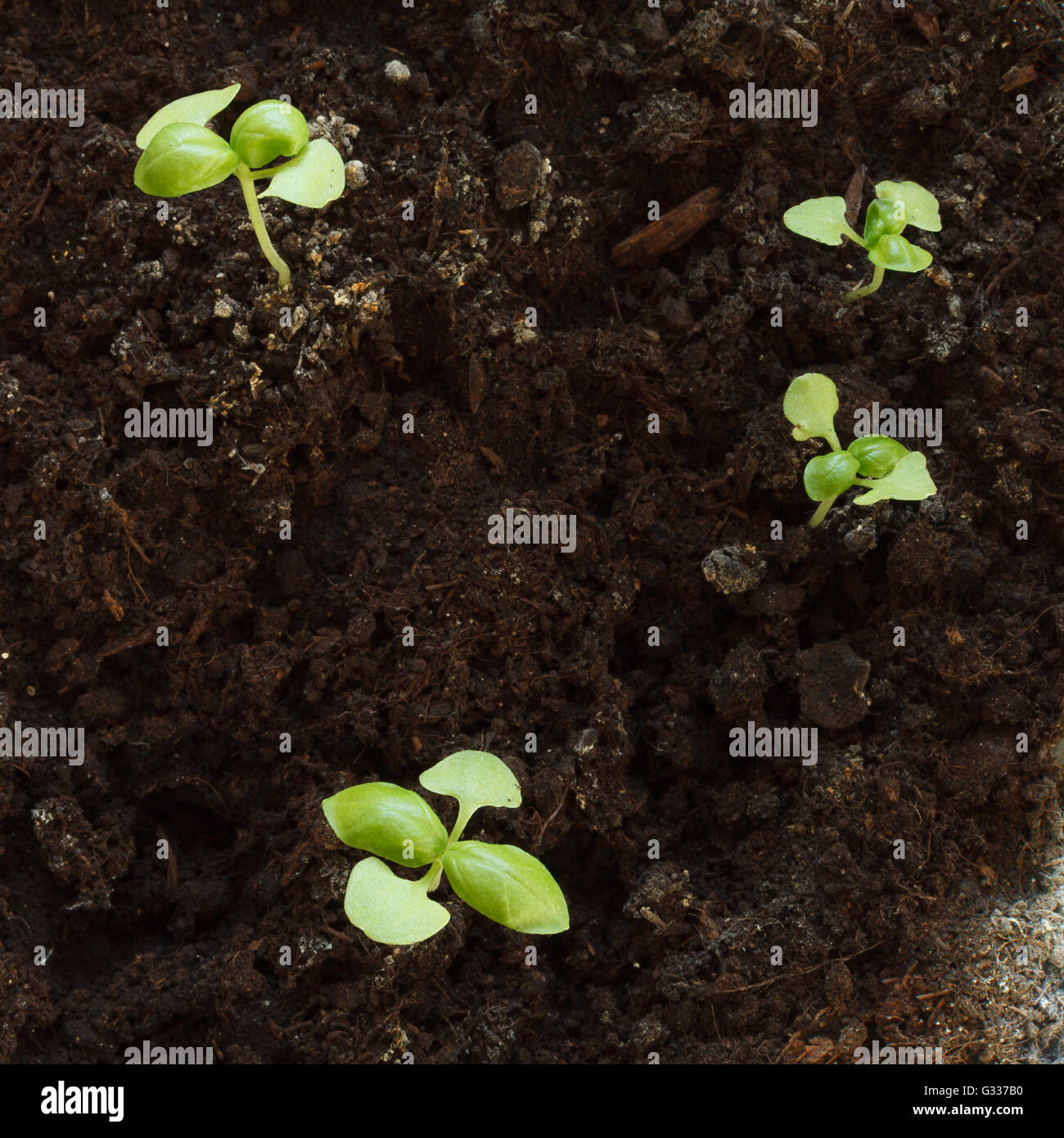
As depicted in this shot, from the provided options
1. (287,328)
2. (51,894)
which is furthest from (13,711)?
(287,328)

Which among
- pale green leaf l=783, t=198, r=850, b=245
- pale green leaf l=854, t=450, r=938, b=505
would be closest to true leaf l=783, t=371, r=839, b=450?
pale green leaf l=854, t=450, r=938, b=505

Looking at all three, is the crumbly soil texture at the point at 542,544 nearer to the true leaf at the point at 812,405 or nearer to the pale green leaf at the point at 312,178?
the true leaf at the point at 812,405

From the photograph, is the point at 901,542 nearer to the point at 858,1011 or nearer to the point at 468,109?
the point at 858,1011

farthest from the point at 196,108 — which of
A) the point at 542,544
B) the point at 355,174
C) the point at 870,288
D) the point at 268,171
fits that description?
the point at 870,288

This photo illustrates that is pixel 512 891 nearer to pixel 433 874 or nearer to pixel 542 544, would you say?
pixel 433 874

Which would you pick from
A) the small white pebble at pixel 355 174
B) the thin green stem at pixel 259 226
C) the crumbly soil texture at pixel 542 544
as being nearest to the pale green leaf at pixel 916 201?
the crumbly soil texture at pixel 542 544
